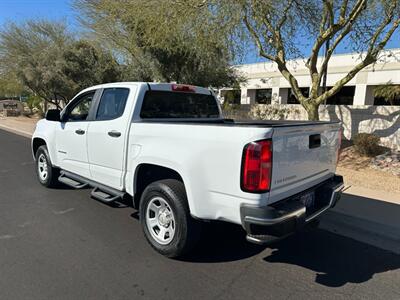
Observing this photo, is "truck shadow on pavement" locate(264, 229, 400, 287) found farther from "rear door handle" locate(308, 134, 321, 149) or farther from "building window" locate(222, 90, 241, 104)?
"building window" locate(222, 90, 241, 104)

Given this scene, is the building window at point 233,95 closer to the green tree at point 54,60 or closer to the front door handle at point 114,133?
the green tree at point 54,60

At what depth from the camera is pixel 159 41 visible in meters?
9.20

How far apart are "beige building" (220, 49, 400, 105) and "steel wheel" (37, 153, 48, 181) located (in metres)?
14.1

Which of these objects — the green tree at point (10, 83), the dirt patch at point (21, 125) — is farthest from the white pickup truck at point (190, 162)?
the green tree at point (10, 83)

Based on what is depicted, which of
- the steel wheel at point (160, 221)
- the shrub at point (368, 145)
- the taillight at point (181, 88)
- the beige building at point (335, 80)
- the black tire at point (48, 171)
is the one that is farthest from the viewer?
the beige building at point (335, 80)

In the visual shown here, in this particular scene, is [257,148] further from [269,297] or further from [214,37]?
[214,37]

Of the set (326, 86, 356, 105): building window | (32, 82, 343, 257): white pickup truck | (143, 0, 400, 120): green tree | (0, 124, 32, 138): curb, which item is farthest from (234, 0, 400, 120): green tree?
(326, 86, 356, 105): building window

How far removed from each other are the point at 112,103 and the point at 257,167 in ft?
7.96

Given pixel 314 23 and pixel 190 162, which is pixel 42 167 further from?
pixel 314 23

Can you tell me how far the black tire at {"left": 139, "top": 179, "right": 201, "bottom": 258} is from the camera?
10.2ft

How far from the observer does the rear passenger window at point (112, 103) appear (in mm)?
3920

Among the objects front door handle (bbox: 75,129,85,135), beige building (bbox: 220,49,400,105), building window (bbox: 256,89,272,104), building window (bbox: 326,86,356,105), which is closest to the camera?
front door handle (bbox: 75,129,85,135)

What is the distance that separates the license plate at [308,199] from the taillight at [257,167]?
2.32ft

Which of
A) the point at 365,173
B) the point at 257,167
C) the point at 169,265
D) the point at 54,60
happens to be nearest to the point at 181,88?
the point at 257,167
